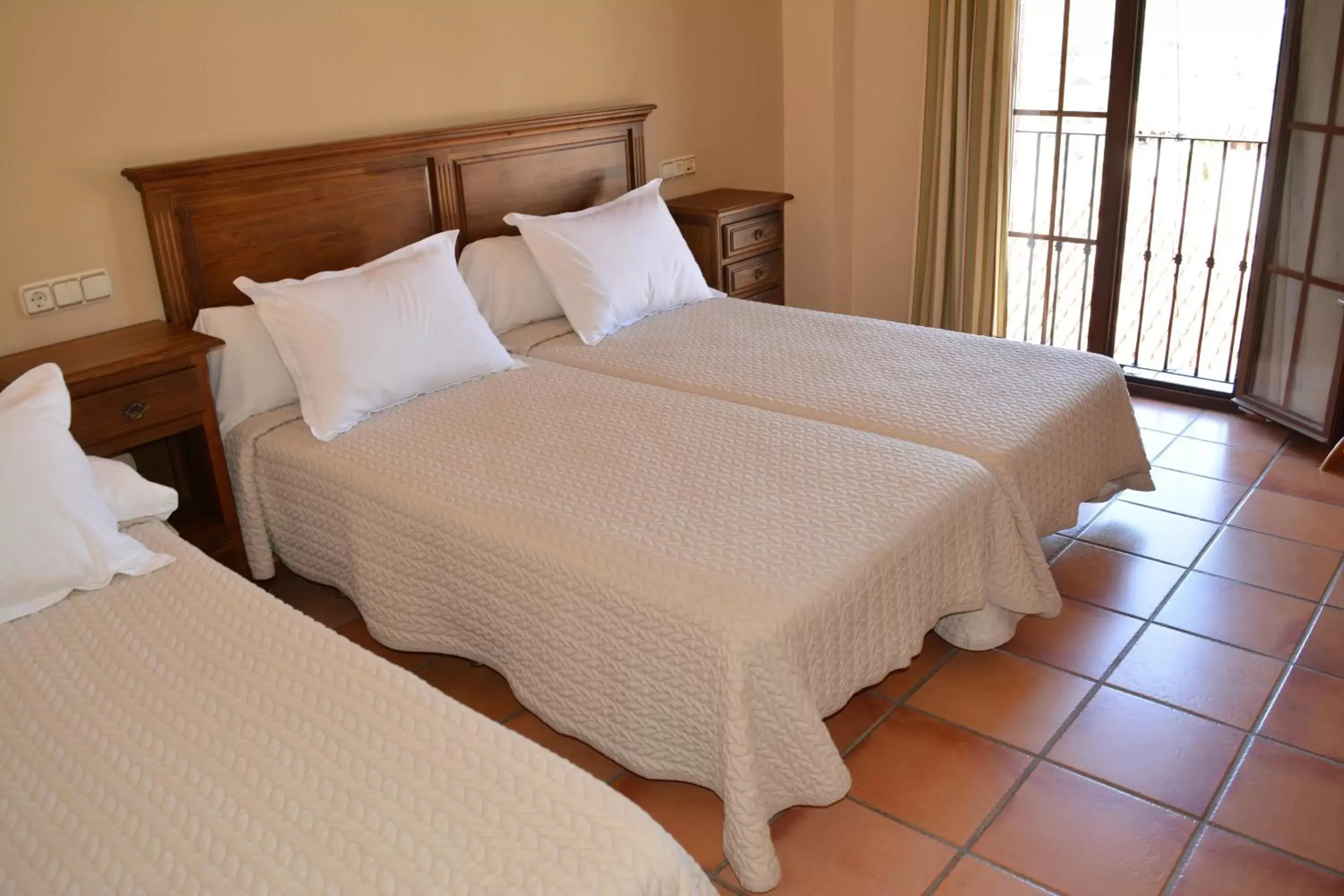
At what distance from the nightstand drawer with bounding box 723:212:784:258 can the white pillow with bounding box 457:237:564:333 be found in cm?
96

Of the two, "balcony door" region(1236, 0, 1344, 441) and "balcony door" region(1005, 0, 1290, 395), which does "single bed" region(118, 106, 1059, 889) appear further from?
"balcony door" region(1005, 0, 1290, 395)

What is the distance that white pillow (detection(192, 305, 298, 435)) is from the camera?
2777mm

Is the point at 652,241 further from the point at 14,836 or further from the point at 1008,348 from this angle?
the point at 14,836

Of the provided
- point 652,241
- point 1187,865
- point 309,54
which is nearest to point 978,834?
point 1187,865

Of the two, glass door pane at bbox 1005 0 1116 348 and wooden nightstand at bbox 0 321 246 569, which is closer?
wooden nightstand at bbox 0 321 246 569

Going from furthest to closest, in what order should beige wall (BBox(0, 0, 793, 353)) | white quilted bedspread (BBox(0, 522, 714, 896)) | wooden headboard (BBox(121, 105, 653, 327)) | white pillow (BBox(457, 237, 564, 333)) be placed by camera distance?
white pillow (BBox(457, 237, 564, 333)) → wooden headboard (BBox(121, 105, 653, 327)) → beige wall (BBox(0, 0, 793, 353)) → white quilted bedspread (BBox(0, 522, 714, 896))

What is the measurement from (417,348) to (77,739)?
1.44m

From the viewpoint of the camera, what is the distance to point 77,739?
1666 millimetres

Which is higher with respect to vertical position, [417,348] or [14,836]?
[417,348]

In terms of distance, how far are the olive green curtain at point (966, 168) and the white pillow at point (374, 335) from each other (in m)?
2.16

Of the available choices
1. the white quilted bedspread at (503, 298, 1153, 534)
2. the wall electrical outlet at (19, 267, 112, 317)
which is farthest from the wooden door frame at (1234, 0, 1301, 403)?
the wall electrical outlet at (19, 267, 112, 317)

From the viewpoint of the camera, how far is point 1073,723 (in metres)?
2.35

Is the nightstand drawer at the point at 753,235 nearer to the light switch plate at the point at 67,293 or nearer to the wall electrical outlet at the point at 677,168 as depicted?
the wall electrical outlet at the point at 677,168

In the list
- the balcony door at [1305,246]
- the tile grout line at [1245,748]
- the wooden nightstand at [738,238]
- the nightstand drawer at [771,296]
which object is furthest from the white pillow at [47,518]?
the balcony door at [1305,246]
